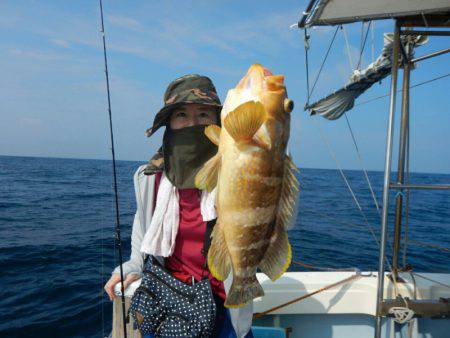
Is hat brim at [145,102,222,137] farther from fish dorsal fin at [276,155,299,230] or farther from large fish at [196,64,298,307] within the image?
fish dorsal fin at [276,155,299,230]

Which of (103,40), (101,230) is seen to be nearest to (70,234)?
(101,230)

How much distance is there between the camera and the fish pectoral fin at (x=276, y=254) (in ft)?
6.12

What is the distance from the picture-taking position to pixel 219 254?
6.13 feet

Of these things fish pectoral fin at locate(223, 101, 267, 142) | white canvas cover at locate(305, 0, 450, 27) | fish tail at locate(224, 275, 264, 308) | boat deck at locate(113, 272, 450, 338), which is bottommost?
boat deck at locate(113, 272, 450, 338)

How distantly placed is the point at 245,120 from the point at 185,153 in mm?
810

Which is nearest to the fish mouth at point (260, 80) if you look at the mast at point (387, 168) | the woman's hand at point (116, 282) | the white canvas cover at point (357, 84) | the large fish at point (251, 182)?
the large fish at point (251, 182)

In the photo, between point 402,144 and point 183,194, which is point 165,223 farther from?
point 402,144

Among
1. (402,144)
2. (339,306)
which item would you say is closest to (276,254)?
(402,144)

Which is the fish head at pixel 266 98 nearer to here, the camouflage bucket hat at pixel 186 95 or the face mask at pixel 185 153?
the camouflage bucket hat at pixel 186 95

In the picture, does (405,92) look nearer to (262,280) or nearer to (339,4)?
(339,4)

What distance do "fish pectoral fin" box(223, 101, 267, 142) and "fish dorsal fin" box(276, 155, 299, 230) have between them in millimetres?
345

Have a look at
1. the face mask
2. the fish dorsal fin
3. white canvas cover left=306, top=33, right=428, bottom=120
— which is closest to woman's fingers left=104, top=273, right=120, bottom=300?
the face mask

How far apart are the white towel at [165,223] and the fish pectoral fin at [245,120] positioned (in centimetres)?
73

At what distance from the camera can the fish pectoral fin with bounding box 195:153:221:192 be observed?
179 cm
